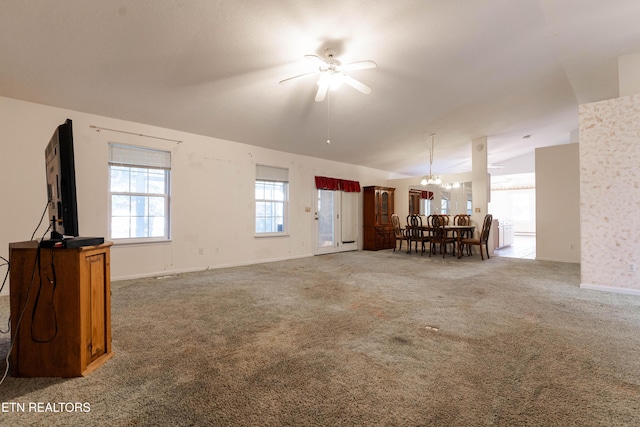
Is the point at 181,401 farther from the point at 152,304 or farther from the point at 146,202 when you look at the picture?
the point at 146,202

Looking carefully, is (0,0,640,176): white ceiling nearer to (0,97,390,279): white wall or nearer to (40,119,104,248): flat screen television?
(0,97,390,279): white wall

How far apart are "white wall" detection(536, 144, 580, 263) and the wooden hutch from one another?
3514 millimetres

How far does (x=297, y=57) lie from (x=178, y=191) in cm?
300

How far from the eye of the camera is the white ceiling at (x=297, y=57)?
2.68 metres

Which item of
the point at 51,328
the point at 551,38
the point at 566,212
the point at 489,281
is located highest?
the point at 551,38

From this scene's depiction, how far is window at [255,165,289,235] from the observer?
6.02 metres

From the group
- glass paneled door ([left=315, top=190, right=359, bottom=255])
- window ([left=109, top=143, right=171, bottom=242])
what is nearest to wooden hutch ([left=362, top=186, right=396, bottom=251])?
glass paneled door ([left=315, top=190, right=359, bottom=255])

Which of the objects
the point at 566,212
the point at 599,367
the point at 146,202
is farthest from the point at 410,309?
the point at 566,212

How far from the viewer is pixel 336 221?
25.1 ft

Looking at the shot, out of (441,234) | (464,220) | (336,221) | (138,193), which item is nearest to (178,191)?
(138,193)

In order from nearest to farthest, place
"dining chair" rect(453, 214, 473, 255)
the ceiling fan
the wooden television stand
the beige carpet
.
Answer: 1. the beige carpet
2. the wooden television stand
3. the ceiling fan
4. "dining chair" rect(453, 214, 473, 255)

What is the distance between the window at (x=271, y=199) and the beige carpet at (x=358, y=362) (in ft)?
8.58

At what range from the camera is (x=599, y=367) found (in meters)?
1.79

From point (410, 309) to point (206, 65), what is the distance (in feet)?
11.8
